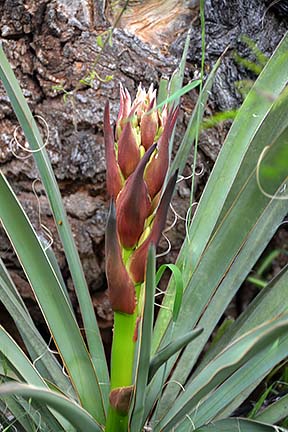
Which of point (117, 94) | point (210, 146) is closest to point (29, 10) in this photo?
point (117, 94)

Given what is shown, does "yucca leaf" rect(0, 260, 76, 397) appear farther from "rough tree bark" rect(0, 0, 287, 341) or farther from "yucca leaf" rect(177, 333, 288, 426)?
"rough tree bark" rect(0, 0, 287, 341)

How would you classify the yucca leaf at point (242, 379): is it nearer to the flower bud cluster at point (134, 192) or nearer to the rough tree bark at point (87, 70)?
the flower bud cluster at point (134, 192)

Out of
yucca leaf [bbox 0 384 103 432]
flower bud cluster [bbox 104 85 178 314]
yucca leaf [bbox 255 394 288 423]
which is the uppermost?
flower bud cluster [bbox 104 85 178 314]

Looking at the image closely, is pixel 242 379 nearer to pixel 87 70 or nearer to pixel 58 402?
pixel 58 402

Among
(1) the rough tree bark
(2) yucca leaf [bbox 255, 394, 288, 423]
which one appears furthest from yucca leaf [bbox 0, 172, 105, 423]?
(1) the rough tree bark

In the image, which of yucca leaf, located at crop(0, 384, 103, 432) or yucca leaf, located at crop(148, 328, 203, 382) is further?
yucca leaf, located at crop(148, 328, 203, 382)

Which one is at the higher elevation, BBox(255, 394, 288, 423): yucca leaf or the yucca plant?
the yucca plant

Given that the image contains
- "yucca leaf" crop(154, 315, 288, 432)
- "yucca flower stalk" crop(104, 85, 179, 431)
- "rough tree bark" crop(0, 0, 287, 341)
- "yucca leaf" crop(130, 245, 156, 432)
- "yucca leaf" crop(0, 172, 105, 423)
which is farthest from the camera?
"rough tree bark" crop(0, 0, 287, 341)

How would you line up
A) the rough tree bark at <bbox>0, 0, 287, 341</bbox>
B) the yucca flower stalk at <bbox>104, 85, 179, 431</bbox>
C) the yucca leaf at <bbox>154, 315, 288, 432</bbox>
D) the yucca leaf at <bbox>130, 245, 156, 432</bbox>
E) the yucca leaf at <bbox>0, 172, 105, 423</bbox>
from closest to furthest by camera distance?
the yucca leaf at <bbox>154, 315, 288, 432</bbox> < the yucca leaf at <bbox>130, 245, 156, 432</bbox> < the yucca flower stalk at <bbox>104, 85, 179, 431</bbox> < the yucca leaf at <bbox>0, 172, 105, 423</bbox> < the rough tree bark at <bbox>0, 0, 287, 341</bbox>

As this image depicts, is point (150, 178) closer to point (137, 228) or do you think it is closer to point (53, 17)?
point (137, 228)
